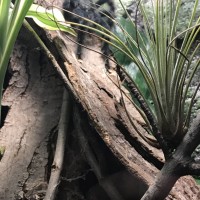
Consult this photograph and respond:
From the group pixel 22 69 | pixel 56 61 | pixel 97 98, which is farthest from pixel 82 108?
pixel 22 69

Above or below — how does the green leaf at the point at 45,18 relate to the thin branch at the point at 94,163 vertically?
above

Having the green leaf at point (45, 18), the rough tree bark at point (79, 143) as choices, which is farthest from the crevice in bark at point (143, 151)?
the green leaf at point (45, 18)

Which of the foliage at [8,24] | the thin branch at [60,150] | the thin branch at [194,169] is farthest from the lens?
the thin branch at [60,150]

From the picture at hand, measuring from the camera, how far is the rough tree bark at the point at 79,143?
90 cm

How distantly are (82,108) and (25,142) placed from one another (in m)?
0.24

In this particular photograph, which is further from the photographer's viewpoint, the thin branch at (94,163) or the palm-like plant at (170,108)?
the thin branch at (94,163)

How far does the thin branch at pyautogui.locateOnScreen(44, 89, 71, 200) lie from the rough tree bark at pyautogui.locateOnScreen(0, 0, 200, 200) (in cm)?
2

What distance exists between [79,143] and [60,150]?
0.21 ft

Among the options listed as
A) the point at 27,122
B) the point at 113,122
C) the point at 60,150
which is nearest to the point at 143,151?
the point at 113,122

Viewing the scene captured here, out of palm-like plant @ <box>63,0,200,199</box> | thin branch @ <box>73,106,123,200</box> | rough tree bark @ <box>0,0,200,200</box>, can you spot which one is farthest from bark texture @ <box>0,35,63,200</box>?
palm-like plant @ <box>63,0,200,199</box>

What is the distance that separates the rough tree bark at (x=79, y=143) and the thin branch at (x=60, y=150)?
0.9 inches

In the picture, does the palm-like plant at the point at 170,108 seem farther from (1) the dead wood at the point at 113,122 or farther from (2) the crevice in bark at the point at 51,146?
(2) the crevice in bark at the point at 51,146

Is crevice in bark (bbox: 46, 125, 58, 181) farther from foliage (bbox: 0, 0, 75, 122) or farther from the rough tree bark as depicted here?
foliage (bbox: 0, 0, 75, 122)

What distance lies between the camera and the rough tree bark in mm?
904
